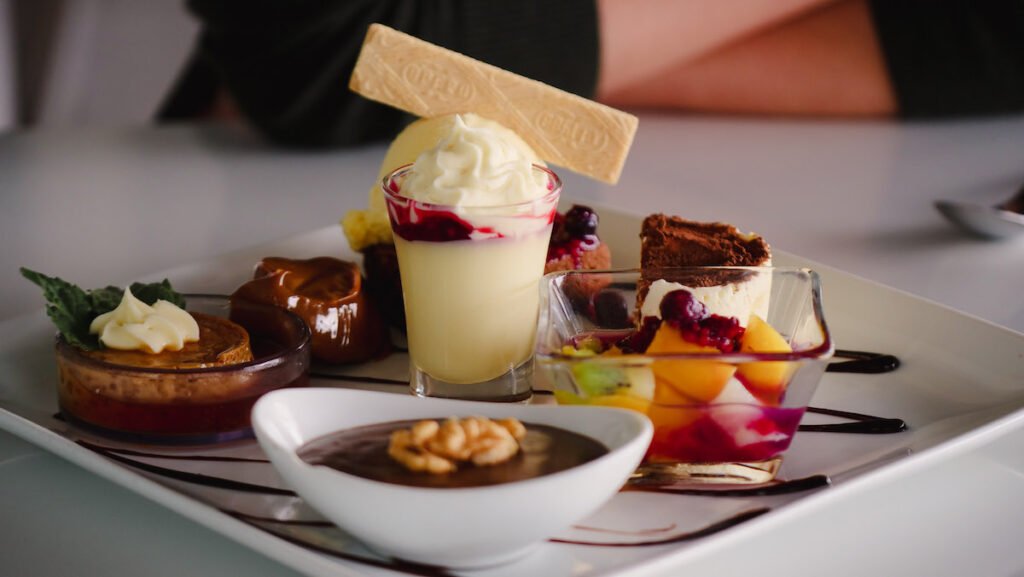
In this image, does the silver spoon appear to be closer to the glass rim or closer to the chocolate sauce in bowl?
the glass rim

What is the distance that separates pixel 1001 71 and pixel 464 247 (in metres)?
2.44

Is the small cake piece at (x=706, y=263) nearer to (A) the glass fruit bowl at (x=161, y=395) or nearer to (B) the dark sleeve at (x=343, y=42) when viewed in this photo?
(A) the glass fruit bowl at (x=161, y=395)

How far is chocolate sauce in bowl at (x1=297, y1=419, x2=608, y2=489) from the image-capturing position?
107cm

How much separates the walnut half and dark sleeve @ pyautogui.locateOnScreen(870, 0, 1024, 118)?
102 inches

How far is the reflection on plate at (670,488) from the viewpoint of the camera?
113 centimetres

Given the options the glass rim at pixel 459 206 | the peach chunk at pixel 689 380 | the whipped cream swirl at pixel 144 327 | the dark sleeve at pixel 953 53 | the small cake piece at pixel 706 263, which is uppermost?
the dark sleeve at pixel 953 53

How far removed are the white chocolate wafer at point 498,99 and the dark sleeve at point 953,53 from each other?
74.7 inches

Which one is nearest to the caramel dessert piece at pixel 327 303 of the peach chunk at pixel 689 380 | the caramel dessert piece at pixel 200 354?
the caramel dessert piece at pixel 200 354

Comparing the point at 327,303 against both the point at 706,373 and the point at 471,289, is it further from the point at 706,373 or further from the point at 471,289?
the point at 706,373

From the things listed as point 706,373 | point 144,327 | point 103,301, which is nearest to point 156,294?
point 103,301

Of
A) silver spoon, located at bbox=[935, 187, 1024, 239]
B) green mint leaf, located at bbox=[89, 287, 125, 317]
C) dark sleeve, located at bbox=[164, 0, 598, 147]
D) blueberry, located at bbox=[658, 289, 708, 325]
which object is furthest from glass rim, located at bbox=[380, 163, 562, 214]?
dark sleeve, located at bbox=[164, 0, 598, 147]

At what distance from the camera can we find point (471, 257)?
58.5 inches

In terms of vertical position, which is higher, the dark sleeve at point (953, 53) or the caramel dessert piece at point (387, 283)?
the dark sleeve at point (953, 53)

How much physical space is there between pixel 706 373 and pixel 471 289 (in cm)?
39
